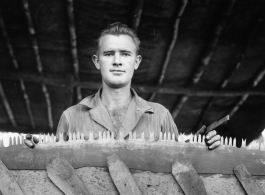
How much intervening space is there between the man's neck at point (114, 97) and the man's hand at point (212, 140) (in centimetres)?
90

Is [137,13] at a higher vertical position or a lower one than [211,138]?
higher

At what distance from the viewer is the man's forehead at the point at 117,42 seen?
3.90 metres

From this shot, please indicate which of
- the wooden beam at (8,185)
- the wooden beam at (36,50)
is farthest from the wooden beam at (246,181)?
the wooden beam at (36,50)

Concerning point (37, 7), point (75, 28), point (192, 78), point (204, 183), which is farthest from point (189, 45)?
point (204, 183)

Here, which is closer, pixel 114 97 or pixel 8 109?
pixel 114 97

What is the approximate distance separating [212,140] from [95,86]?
4382 mm

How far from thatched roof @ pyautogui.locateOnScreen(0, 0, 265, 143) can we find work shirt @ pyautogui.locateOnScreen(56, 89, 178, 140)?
2161mm

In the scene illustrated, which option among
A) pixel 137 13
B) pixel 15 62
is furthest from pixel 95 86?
pixel 137 13

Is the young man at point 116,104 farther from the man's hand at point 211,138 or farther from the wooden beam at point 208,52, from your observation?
the wooden beam at point 208,52

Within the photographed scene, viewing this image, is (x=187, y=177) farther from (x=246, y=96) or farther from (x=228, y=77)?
(x=246, y=96)

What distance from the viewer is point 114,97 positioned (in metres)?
4.02

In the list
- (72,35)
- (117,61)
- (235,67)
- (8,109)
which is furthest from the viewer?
(8,109)

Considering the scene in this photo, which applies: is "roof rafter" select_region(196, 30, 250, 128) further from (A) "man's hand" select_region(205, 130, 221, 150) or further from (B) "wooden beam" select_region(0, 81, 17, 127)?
(A) "man's hand" select_region(205, 130, 221, 150)

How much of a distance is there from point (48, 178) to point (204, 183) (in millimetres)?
913
